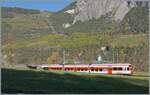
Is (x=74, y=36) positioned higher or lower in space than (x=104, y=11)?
lower

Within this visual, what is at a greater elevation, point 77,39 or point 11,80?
point 77,39

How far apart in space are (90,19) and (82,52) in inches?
713

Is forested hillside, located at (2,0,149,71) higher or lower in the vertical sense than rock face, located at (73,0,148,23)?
lower

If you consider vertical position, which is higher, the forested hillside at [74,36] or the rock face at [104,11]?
the rock face at [104,11]

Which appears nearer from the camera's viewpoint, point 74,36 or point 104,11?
point 104,11

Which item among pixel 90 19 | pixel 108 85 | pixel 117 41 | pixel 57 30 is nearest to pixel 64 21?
pixel 57 30

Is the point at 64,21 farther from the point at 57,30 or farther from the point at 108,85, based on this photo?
the point at 108,85

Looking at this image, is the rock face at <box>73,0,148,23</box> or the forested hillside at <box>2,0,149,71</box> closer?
the forested hillside at <box>2,0,149,71</box>

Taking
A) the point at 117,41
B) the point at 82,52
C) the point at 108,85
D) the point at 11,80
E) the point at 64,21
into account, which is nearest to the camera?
the point at 11,80

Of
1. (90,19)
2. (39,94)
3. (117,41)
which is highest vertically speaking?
(90,19)

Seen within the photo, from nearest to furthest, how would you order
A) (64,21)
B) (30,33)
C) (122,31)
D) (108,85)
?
(108,85) < (122,31) < (30,33) < (64,21)

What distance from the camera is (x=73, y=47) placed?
2264 inches

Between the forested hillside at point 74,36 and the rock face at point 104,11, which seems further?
the rock face at point 104,11

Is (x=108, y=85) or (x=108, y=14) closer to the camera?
(x=108, y=85)
